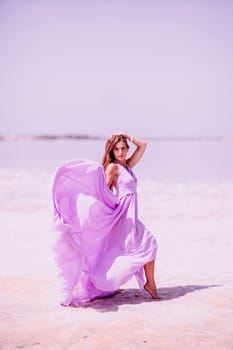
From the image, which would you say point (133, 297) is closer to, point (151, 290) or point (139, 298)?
point (139, 298)

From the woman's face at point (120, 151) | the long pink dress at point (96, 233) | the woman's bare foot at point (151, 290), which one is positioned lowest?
the woman's bare foot at point (151, 290)

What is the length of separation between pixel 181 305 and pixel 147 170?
19.5 metres

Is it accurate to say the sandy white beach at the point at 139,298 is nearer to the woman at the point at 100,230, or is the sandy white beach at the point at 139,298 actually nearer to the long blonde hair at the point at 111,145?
the woman at the point at 100,230

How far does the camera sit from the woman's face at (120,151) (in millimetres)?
5922

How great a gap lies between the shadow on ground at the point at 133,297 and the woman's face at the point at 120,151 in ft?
4.96

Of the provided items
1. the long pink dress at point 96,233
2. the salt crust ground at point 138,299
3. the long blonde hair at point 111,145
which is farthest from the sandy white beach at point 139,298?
the long blonde hair at point 111,145

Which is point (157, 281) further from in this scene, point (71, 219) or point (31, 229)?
point (31, 229)

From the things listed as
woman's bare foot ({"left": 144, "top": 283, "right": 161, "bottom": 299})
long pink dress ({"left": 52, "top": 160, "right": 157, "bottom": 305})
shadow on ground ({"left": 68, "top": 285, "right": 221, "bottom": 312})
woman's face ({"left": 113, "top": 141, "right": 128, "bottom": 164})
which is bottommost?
shadow on ground ({"left": 68, "top": 285, "right": 221, "bottom": 312})

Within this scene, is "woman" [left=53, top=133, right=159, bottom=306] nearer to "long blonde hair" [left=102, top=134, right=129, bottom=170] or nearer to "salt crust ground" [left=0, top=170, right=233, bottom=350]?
"long blonde hair" [left=102, top=134, right=129, bottom=170]

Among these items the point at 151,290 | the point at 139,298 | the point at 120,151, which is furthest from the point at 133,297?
the point at 120,151

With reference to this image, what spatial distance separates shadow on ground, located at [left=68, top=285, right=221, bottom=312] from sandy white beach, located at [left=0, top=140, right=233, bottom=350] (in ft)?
0.03

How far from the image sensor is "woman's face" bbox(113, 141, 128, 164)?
5.92 meters

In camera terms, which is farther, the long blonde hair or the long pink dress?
the long blonde hair

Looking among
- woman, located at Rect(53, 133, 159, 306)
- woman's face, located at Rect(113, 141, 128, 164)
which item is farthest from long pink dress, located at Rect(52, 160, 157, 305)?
woman's face, located at Rect(113, 141, 128, 164)
